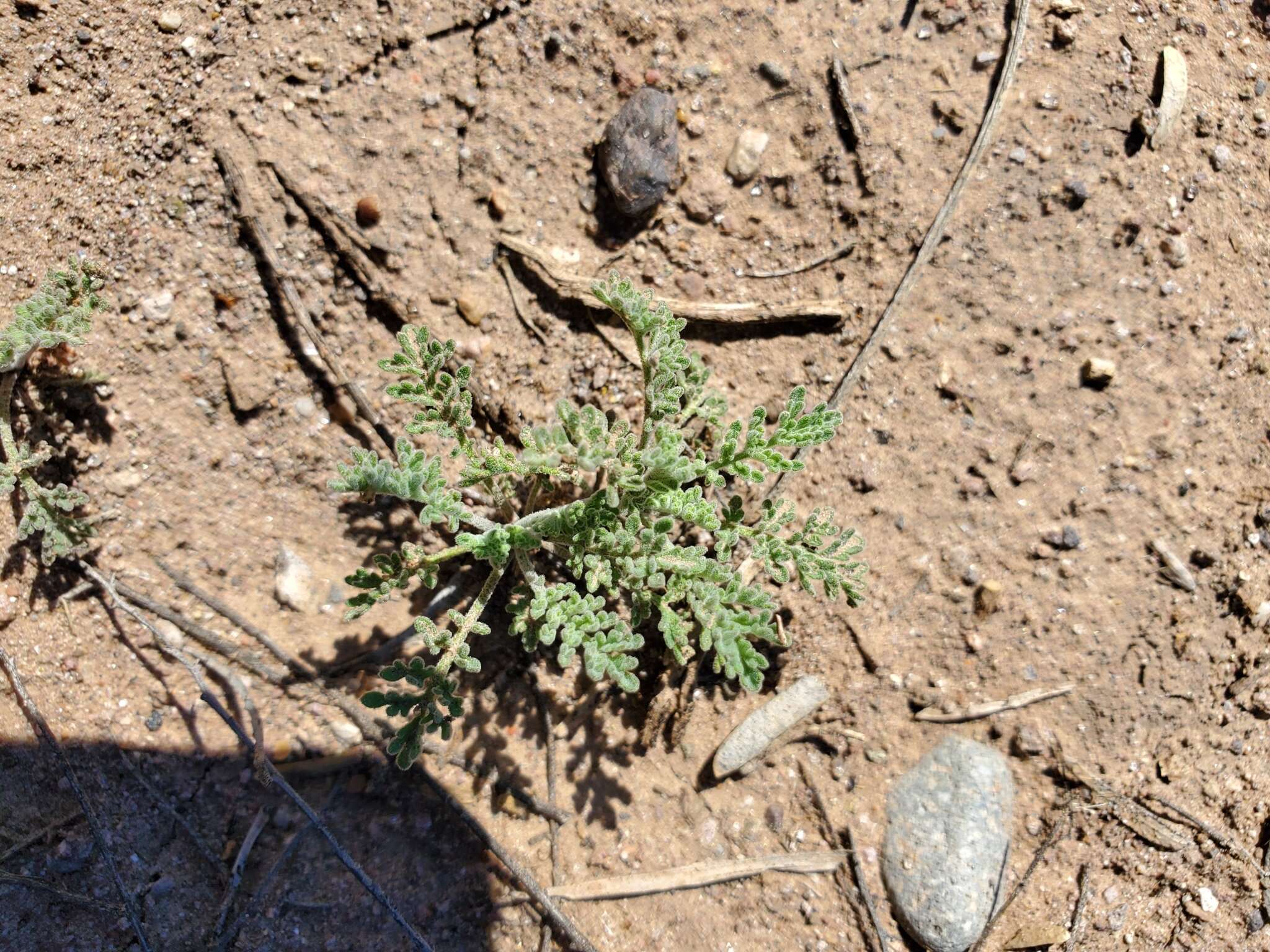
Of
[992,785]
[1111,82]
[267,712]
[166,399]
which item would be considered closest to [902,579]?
[992,785]

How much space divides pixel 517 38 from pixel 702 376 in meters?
1.72

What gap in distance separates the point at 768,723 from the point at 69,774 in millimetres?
2726

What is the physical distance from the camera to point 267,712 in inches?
139

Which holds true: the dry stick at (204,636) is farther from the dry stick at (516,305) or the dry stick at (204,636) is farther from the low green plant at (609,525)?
the dry stick at (516,305)

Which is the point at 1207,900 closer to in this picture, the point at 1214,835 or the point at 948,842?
the point at 1214,835

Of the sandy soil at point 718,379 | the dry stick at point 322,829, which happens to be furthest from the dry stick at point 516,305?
the dry stick at point 322,829

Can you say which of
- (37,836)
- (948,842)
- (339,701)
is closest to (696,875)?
(948,842)

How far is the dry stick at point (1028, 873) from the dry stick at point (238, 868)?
9.34ft

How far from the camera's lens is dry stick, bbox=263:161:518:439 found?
3.52m

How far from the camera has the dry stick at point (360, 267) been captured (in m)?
3.52

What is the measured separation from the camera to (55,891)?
3.23 m

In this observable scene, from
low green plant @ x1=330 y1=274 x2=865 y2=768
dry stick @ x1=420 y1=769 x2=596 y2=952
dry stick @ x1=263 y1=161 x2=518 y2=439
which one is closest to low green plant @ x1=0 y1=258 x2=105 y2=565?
dry stick @ x1=263 y1=161 x2=518 y2=439

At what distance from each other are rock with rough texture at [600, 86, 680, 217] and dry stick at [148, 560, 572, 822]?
7.72 feet

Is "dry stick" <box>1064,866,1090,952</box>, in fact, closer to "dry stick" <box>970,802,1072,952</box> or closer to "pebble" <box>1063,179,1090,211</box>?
"dry stick" <box>970,802,1072,952</box>
